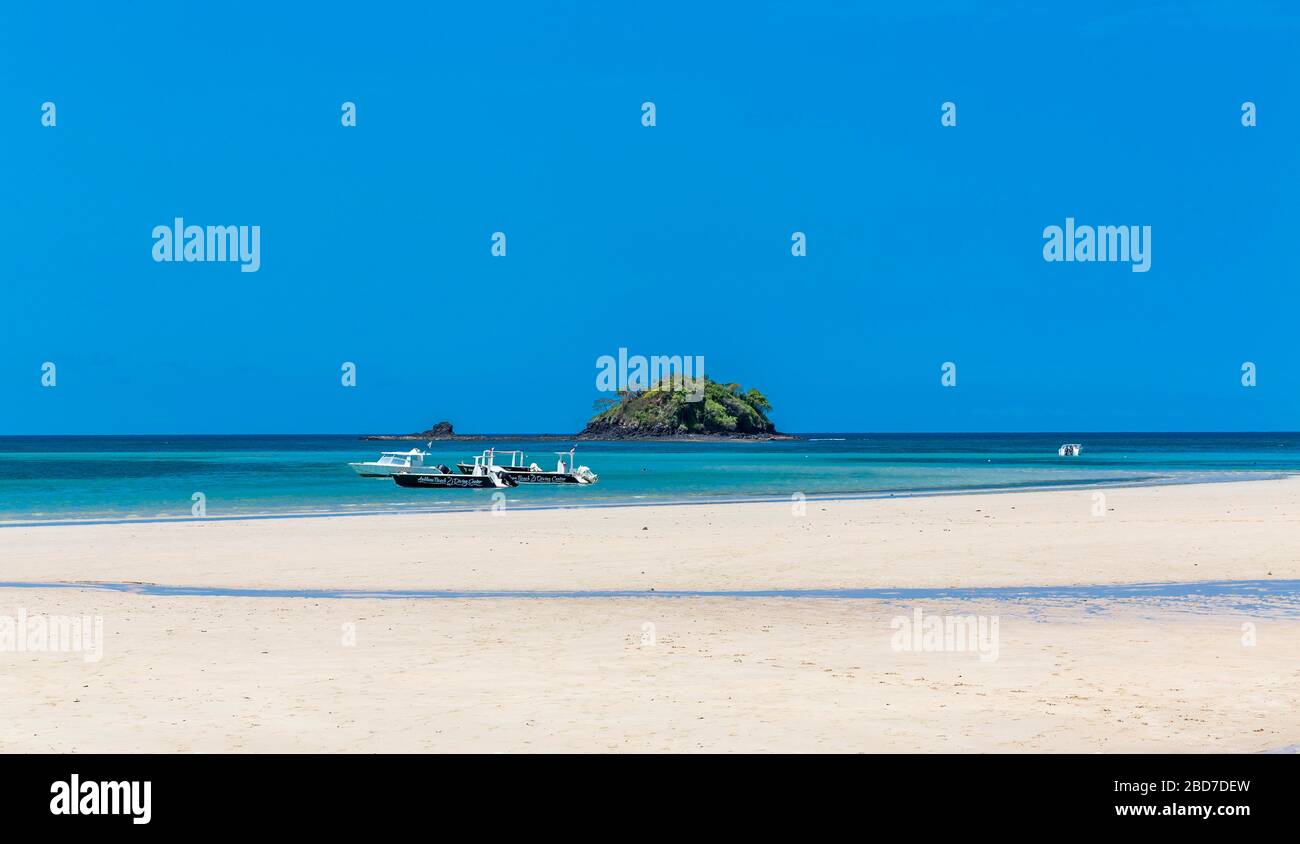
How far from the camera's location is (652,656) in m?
12.7

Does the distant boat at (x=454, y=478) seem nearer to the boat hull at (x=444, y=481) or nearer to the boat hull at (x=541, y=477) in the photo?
the boat hull at (x=444, y=481)

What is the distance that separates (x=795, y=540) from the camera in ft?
93.1

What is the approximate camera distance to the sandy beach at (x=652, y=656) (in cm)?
916

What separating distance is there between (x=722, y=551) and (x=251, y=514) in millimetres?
23299

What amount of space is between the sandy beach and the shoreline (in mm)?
12708

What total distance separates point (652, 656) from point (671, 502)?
36599mm

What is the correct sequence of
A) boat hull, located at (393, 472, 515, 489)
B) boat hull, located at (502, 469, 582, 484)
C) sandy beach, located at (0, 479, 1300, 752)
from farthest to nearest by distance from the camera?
boat hull, located at (502, 469, 582, 484)
boat hull, located at (393, 472, 515, 489)
sandy beach, located at (0, 479, 1300, 752)

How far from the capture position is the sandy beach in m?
9.16

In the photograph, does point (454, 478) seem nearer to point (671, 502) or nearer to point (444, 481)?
point (444, 481)

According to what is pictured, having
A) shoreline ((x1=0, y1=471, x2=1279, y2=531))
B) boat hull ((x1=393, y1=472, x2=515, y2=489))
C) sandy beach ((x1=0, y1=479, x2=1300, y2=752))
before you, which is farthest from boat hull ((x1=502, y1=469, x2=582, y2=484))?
sandy beach ((x1=0, y1=479, x2=1300, y2=752))

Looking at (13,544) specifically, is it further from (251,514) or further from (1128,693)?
(1128,693)

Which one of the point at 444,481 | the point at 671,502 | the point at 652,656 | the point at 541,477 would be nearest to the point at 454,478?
the point at 444,481

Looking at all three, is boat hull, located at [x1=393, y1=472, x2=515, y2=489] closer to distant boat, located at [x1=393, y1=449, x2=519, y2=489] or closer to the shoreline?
distant boat, located at [x1=393, y1=449, x2=519, y2=489]
